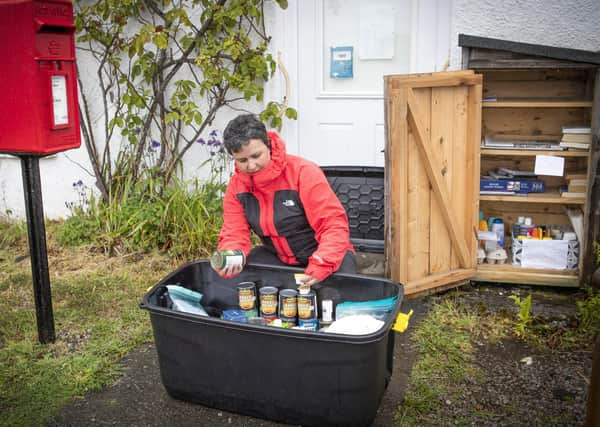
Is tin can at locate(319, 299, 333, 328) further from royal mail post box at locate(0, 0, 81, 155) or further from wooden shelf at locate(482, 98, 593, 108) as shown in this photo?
wooden shelf at locate(482, 98, 593, 108)

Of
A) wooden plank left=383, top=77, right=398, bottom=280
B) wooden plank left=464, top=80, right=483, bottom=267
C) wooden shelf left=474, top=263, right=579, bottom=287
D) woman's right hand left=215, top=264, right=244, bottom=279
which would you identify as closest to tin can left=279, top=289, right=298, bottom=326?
woman's right hand left=215, top=264, right=244, bottom=279

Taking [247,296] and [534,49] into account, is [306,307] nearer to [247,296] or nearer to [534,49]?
[247,296]

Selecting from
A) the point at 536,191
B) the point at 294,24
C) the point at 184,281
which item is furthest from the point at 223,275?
the point at 294,24

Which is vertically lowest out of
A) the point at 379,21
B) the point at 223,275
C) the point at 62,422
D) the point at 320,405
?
the point at 62,422

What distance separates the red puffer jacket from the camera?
11.2ft

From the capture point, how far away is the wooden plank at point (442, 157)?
14.8 feet

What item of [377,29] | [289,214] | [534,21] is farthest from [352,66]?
[289,214]

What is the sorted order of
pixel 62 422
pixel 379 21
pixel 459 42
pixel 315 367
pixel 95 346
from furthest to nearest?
pixel 379 21 → pixel 459 42 → pixel 95 346 → pixel 62 422 → pixel 315 367

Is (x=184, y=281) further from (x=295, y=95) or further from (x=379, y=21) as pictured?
(x=379, y=21)

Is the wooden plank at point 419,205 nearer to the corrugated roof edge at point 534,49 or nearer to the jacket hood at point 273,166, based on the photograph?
the corrugated roof edge at point 534,49

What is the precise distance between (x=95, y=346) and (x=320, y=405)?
5.70ft

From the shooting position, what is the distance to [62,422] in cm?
326

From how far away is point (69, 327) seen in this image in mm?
4348

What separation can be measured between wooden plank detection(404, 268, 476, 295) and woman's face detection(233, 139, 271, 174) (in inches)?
67.0
